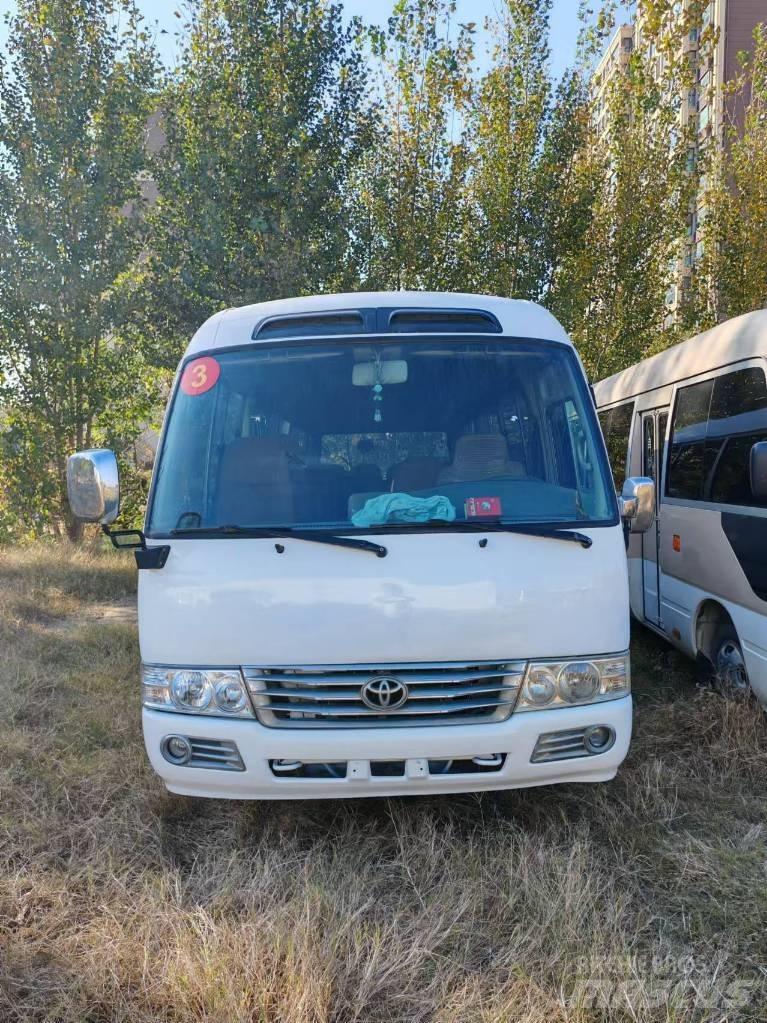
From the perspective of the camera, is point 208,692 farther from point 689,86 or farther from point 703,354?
point 689,86

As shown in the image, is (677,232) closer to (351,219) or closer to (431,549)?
(351,219)

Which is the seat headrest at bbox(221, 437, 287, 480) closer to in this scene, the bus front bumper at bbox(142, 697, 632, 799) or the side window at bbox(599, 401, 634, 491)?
the bus front bumper at bbox(142, 697, 632, 799)

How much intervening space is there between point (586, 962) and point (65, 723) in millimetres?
3806

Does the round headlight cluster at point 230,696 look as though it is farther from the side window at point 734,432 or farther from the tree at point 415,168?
the tree at point 415,168

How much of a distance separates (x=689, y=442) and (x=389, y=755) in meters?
4.11

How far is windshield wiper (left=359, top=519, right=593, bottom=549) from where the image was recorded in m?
3.64

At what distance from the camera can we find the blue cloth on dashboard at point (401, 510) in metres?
3.76

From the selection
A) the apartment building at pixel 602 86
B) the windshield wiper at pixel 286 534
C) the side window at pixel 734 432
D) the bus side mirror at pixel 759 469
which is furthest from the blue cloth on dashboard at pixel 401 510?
the apartment building at pixel 602 86

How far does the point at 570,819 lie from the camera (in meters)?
4.24

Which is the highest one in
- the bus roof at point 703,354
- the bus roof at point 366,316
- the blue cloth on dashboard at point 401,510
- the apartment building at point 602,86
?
the apartment building at point 602,86

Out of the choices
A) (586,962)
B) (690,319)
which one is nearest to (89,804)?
(586,962)

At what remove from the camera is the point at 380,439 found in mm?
4020

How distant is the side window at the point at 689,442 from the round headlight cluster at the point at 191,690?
3988 mm

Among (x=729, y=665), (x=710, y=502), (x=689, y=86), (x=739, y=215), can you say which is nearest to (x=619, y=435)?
(x=710, y=502)
